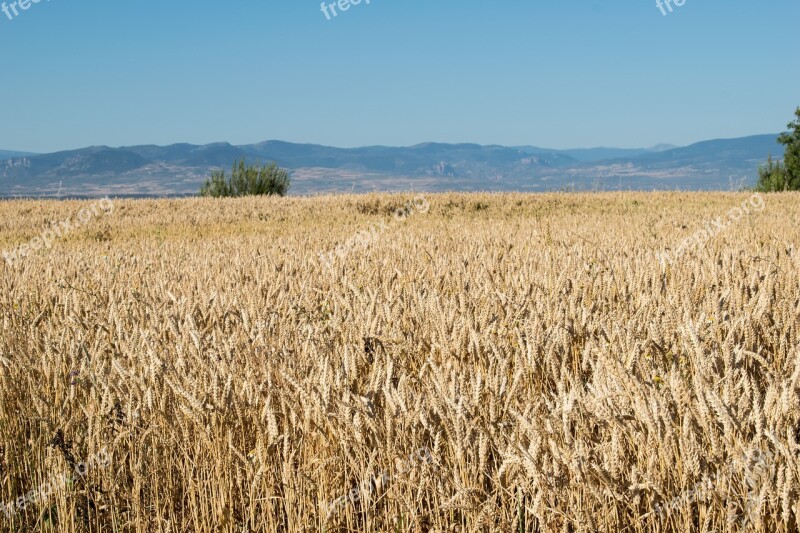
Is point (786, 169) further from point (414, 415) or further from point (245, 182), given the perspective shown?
point (414, 415)

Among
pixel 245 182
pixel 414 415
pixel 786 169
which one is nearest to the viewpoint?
pixel 414 415

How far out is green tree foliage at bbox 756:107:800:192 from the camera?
35.2 m

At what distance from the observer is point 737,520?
179cm

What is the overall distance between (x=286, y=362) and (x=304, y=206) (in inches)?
607

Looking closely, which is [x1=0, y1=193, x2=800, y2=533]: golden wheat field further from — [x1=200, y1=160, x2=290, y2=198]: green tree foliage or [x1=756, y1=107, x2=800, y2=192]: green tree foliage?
[x1=756, y1=107, x2=800, y2=192]: green tree foliage

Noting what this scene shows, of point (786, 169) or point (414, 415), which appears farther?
point (786, 169)

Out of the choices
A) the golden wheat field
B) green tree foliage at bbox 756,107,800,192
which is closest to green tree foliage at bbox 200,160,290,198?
green tree foliage at bbox 756,107,800,192

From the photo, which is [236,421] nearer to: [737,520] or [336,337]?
[336,337]

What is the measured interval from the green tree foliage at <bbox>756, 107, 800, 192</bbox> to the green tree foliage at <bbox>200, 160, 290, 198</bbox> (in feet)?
69.7

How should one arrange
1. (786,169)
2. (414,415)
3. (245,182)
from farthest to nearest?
1. (786,169)
2. (245,182)
3. (414,415)

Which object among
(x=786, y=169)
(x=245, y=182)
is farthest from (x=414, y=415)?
(x=786, y=169)

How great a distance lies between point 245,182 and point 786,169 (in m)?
28.2

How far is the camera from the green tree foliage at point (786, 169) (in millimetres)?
35156

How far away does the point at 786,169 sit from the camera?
40.2m
